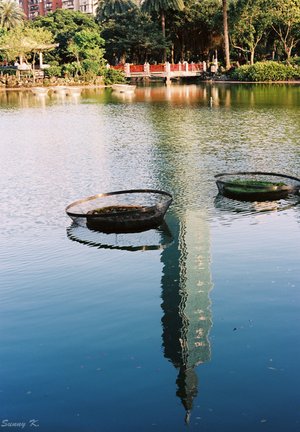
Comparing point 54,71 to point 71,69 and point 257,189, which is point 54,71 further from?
point 257,189

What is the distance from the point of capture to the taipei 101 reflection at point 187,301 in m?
10.8

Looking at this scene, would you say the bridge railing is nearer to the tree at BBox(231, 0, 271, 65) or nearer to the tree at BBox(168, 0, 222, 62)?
the tree at BBox(168, 0, 222, 62)

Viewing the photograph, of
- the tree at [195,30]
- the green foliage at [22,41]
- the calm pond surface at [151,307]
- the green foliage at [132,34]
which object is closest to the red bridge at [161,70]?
the green foliage at [132,34]

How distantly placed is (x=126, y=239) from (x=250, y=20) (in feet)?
272

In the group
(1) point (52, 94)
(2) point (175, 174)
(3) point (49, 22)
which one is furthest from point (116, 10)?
(2) point (175, 174)

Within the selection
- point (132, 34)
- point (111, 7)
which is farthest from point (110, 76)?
point (111, 7)

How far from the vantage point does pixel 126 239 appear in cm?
1817

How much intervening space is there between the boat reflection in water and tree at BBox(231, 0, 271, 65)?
257ft

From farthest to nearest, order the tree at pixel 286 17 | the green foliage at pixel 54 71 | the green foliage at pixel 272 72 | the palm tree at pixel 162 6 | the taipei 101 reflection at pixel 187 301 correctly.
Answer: the palm tree at pixel 162 6 → the green foliage at pixel 54 71 → the green foliage at pixel 272 72 → the tree at pixel 286 17 → the taipei 101 reflection at pixel 187 301

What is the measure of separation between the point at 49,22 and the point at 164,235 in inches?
4123

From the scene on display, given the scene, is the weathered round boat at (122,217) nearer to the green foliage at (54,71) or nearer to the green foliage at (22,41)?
the green foliage at (54,71)

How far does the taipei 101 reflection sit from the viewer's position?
10836 mm

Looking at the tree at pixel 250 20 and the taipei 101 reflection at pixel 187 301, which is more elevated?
the tree at pixel 250 20

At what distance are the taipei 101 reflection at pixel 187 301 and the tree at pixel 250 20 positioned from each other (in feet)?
256
